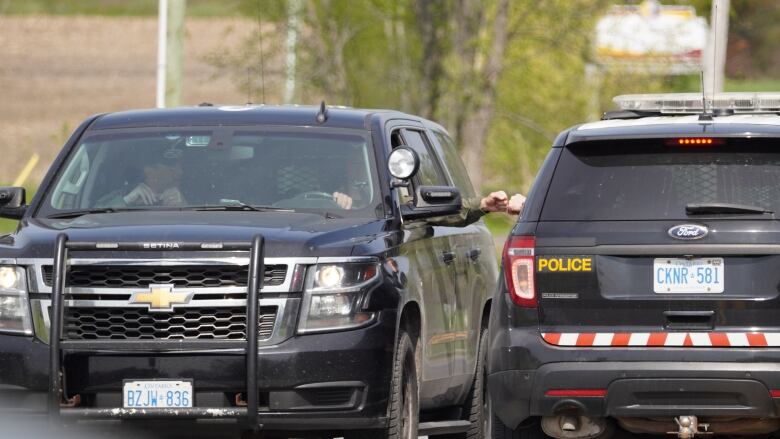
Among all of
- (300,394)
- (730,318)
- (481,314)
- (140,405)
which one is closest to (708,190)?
(730,318)

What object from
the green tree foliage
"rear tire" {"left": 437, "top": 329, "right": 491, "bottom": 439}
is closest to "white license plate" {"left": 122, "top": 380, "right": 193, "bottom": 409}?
"rear tire" {"left": 437, "top": 329, "right": 491, "bottom": 439}

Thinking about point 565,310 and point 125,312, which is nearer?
point 565,310

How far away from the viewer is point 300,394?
27.9ft

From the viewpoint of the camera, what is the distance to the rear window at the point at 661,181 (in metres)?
7.84

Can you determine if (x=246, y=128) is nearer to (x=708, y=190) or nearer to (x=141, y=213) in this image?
(x=141, y=213)

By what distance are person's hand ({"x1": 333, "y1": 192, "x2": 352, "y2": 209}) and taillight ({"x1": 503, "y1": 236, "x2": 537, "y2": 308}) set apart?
170 cm

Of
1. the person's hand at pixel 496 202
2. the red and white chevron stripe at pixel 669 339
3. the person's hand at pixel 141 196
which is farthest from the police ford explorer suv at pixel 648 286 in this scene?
the person's hand at pixel 496 202

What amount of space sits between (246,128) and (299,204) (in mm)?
719

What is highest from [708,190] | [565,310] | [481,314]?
[708,190]

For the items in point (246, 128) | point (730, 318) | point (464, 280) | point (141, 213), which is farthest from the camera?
point (464, 280)

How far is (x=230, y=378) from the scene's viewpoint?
845cm

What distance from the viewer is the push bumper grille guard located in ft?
27.5

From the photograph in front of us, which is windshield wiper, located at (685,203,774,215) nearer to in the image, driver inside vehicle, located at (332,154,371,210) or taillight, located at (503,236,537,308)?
taillight, located at (503,236,537,308)

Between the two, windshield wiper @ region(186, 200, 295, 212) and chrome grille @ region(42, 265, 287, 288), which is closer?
chrome grille @ region(42, 265, 287, 288)
